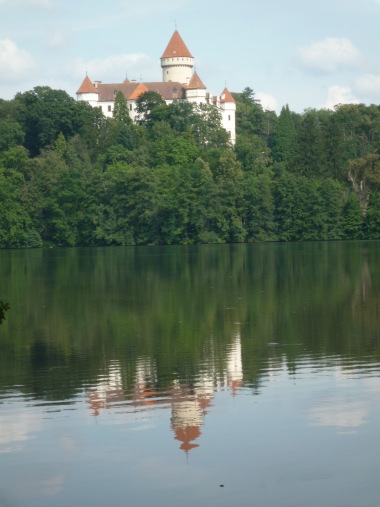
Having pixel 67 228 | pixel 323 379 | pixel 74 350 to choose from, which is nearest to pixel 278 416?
pixel 323 379

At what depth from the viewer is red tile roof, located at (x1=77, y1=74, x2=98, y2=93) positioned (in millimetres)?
138125

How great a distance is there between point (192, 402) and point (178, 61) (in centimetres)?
12633

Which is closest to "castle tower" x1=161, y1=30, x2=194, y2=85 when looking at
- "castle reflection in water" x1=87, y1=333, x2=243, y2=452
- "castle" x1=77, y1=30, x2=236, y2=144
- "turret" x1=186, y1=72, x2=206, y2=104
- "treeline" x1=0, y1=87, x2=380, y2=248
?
"castle" x1=77, y1=30, x2=236, y2=144

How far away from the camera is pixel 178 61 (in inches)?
5522

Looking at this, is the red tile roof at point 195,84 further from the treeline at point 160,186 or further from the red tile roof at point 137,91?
the treeline at point 160,186

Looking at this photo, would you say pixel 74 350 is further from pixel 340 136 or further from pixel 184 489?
pixel 340 136

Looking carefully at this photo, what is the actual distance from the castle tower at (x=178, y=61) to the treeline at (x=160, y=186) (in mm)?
30191

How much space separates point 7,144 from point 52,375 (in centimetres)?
8966

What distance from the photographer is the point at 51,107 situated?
355 ft

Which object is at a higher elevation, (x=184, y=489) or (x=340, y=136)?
(x=340, y=136)

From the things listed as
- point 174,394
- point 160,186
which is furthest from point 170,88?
point 174,394

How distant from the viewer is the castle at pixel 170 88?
13438cm

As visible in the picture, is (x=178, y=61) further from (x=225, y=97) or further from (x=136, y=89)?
(x=225, y=97)

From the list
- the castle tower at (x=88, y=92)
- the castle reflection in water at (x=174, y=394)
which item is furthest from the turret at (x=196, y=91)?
the castle reflection in water at (x=174, y=394)
